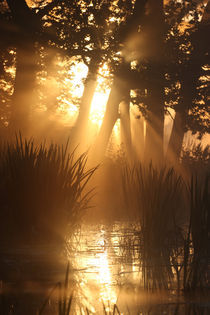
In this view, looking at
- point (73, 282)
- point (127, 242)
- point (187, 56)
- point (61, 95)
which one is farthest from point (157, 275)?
point (61, 95)

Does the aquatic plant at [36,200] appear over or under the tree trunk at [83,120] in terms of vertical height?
under

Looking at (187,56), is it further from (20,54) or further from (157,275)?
(157,275)

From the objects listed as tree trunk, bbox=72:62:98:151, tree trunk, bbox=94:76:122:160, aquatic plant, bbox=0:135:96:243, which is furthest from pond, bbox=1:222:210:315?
tree trunk, bbox=72:62:98:151

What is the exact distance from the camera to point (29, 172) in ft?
25.5

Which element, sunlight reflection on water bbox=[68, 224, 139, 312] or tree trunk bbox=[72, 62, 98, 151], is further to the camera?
tree trunk bbox=[72, 62, 98, 151]

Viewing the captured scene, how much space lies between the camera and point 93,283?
5.54m

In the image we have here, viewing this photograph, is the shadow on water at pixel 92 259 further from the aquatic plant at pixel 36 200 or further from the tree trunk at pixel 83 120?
the tree trunk at pixel 83 120

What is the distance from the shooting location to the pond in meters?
4.71

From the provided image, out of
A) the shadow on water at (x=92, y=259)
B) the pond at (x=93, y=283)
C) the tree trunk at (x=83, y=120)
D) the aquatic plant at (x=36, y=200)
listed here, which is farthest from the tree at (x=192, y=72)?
the aquatic plant at (x=36, y=200)

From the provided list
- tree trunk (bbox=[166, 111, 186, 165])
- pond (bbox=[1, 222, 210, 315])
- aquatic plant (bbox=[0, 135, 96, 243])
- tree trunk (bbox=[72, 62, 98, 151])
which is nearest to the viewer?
pond (bbox=[1, 222, 210, 315])

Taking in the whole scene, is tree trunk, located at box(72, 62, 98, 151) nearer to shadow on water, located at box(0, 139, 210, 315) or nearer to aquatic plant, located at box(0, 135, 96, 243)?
shadow on water, located at box(0, 139, 210, 315)

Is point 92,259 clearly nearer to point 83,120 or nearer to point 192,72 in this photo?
point 192,72

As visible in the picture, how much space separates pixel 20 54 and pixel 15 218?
25.4 feet

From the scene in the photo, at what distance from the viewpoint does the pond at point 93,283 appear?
4711mm
